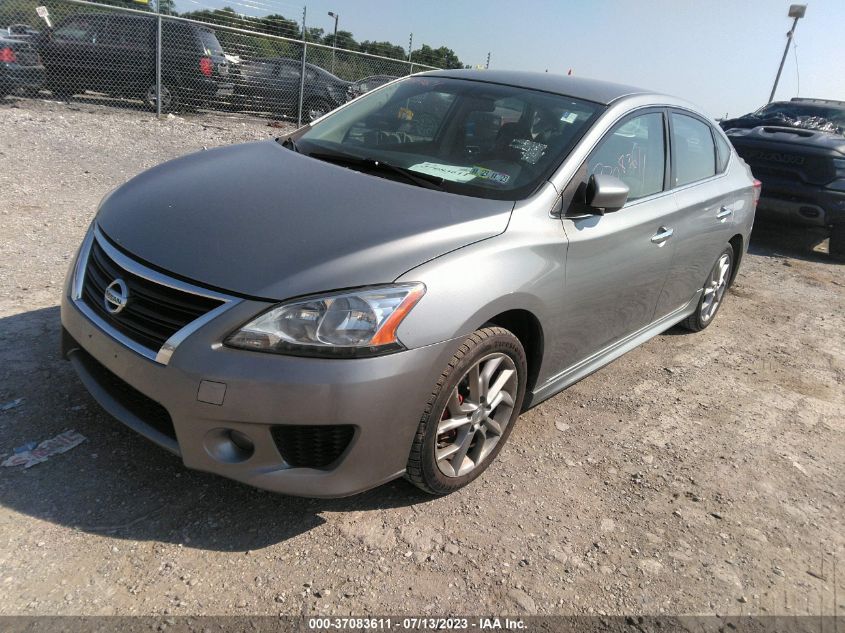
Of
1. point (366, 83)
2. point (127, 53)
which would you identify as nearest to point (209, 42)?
point (127, 53)

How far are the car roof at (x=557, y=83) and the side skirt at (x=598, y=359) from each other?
131cm

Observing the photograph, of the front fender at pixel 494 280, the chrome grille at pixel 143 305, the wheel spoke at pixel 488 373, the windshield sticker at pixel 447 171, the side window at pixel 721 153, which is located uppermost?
the side window at pixel 721 153

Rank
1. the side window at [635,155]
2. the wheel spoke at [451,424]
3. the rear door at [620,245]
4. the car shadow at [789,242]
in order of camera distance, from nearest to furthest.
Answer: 1. the wheel spoke at [451,424]
2. the rear door at [620,245]
3. the side window at [635,155]
4. the car shadow at [789,242]

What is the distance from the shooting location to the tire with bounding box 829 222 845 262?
7.81 metres

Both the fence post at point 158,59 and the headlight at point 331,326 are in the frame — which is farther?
the fence post at point 158,59

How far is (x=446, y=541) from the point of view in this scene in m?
2.52

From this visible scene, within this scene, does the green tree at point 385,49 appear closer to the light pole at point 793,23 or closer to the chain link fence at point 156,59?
the chain link fence at point 156,59

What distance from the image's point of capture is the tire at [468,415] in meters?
2.45

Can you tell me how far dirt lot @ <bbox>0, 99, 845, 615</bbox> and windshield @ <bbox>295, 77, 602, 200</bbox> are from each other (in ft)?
4.27

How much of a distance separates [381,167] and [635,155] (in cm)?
142

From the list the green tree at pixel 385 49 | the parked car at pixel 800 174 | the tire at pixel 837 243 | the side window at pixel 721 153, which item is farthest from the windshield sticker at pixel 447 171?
the green tree at pixel 385 49

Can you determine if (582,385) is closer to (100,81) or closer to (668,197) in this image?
(668,197)

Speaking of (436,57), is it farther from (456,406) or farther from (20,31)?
(456,406)

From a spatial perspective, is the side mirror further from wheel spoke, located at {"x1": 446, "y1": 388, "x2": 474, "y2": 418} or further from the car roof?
wheel spoke, located at {"x1": 446, "y1": 388, "x2": 474, "y2": 418}
